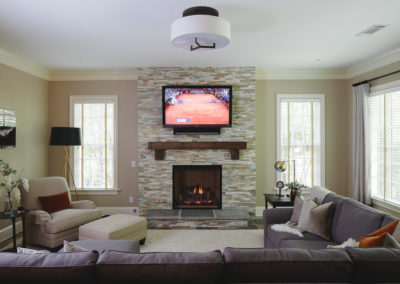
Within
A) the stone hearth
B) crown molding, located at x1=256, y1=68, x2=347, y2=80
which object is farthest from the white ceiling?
the stone hearth

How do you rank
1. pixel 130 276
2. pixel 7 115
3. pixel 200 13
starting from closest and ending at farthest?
pixel 130 276, pixel 200 13, pixel 7 115

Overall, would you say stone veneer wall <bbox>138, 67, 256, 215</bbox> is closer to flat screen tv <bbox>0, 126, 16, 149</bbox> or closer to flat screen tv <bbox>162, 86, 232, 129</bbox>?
flat screen tv <bbox>162, 86, 232, 129</bbox>

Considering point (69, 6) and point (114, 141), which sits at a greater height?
point (69, 6)

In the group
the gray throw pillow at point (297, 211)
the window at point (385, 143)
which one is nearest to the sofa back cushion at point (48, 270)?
the gray throw pillow at point (297, 211)

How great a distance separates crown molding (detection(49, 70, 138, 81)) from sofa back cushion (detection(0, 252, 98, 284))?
4.13m

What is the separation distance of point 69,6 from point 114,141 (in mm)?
2855

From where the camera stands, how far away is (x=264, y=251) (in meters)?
1.46

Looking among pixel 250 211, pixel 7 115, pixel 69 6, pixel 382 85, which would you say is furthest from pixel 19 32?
pixel 382 85

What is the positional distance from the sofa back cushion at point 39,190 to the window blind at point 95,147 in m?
0.99

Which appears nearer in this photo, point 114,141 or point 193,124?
point 193,124

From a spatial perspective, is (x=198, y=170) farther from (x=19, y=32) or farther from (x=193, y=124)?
(x=19, y=32)

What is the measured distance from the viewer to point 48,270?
135 centimetres

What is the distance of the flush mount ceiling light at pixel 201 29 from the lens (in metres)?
2.22

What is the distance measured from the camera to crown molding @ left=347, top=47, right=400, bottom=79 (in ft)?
12.6
